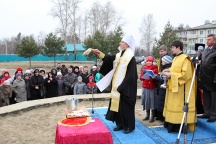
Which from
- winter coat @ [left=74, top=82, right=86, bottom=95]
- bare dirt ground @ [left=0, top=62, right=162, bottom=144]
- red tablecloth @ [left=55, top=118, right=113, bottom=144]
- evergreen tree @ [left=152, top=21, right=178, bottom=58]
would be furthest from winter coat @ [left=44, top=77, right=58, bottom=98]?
evergreen tree @ [left=152, top=21, right=178, bottom=58]

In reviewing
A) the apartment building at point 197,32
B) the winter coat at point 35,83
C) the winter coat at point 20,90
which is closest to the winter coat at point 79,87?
the winter coat at point 35,83

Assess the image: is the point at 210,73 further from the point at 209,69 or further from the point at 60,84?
the point at 60,84

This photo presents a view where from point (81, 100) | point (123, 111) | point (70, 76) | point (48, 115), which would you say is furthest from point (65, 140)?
point (70, 76)

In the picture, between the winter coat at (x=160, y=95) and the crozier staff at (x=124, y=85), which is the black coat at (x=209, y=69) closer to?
the winter coat at (x=160, y=95)

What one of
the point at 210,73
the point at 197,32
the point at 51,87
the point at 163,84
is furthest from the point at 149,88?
the point at 197,32

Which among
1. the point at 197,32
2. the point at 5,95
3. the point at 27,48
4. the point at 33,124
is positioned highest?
the point at 197,32

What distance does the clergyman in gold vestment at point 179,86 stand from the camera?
5047mm

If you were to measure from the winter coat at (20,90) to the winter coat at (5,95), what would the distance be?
12.5 inches

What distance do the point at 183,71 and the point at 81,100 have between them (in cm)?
501

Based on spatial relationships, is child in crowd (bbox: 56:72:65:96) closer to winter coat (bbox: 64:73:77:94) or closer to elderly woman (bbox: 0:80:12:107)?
winter coat (bbox: 64:73:77:94)

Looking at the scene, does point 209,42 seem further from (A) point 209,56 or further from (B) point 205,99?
(B) point 205,99

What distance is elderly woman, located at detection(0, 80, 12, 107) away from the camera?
8.31 metres

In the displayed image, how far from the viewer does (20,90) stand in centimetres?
898

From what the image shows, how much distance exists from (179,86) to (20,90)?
582 centimetres
